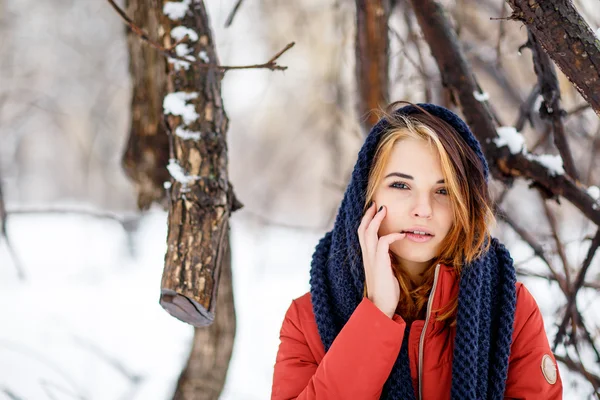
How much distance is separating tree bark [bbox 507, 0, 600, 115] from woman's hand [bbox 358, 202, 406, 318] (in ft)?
1.97

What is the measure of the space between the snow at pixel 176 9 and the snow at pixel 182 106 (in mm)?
281

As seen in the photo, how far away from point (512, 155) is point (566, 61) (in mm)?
787

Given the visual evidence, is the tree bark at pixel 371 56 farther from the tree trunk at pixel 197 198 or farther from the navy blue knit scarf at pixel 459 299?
the navy blue knit scarf at pixel 459 299

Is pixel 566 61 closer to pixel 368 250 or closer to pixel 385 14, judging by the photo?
pixel 368 250

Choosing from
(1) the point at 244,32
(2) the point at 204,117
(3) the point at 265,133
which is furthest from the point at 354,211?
(3) the point at 265,133

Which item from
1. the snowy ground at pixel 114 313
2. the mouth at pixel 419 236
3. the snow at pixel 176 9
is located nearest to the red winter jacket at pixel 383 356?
the mouth at pixel 419 236

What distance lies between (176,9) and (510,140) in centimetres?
137

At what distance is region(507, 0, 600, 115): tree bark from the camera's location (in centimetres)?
139

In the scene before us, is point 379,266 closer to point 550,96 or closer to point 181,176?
point 181,176

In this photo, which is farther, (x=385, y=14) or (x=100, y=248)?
(x=100, y=248)

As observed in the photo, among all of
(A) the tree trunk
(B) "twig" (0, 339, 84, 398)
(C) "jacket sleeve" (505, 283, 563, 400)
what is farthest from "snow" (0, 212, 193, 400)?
(C) "jacket sleeve" (505, 283, 563, 400)

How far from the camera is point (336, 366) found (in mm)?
1434

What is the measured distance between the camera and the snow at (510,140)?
85.3 inches

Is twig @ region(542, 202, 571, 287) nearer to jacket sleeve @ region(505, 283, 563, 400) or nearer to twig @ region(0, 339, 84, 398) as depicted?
jacket sleeve @ region(505, 283, 563, 400)
